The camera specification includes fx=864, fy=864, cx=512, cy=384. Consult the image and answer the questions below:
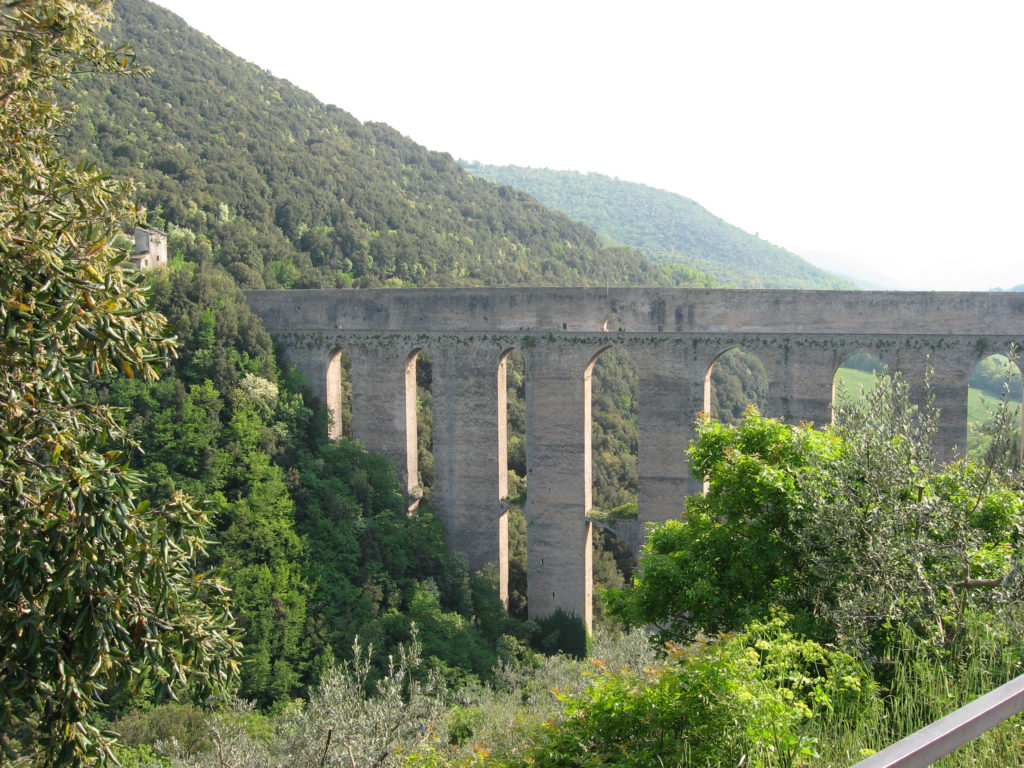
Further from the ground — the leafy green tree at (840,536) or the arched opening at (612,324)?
the arched opening at (612,324)

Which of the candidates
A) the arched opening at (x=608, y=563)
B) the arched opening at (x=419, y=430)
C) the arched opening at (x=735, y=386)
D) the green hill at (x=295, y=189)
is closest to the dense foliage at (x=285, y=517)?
the arched opening at (x=419, y=430)

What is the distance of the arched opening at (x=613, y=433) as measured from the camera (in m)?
24.5

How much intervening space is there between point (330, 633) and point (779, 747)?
1303cm

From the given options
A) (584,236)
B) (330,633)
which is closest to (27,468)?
(330,633)

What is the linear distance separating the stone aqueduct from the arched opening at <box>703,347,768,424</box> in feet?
36.8

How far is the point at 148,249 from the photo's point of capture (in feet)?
75.6

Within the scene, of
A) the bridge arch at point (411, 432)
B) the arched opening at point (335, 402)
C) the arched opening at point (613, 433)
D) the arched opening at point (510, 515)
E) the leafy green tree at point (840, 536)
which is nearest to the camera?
the leafy green tree at point (840, 536)

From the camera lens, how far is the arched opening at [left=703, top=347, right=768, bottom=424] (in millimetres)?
30484

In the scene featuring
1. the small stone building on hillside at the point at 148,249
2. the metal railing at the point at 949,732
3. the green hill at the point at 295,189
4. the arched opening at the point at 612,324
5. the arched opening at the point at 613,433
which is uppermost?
the green hill at the point at 295,189

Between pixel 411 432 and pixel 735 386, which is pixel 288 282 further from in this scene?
pixel 735 386

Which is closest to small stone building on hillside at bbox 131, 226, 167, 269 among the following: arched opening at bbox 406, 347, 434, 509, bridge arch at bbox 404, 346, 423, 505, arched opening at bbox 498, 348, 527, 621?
arched opening at bbox 406, 347, 434, 509

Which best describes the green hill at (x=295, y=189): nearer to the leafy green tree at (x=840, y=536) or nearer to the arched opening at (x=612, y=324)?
the arched opening at (x=612, y=324)

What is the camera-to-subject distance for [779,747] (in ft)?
16.6

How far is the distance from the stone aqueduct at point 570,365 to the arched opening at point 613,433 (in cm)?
290
